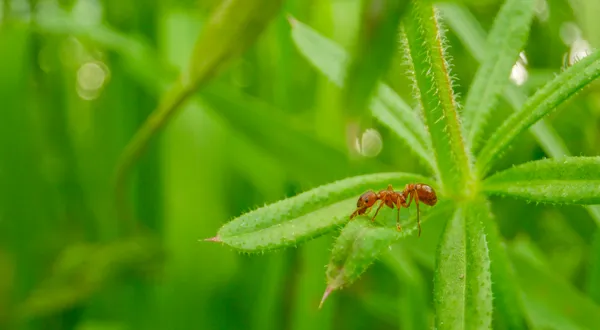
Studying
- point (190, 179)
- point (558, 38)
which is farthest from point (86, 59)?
point (558, 38)

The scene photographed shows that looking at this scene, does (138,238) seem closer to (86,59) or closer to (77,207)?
(77,207)

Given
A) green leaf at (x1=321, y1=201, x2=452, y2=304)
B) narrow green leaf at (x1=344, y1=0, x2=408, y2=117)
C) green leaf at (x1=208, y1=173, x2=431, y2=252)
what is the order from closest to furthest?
1. narrow green leaf at (x1=344, y1=0, x2=408, y2=117)
2. green leaf at (x1=321, y1=201, x2=452, y2=304)
3. green leaf at (x1=208, y1=173, x2=431, y2=252)

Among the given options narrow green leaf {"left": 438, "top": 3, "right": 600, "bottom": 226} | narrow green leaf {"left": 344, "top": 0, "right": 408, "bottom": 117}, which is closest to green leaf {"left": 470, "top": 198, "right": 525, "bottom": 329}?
narrow green leaf {"left": 344, "top": 0, "right": 408, "bottom": 117}

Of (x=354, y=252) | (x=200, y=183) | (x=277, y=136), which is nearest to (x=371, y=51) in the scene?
(x=354, y=252)

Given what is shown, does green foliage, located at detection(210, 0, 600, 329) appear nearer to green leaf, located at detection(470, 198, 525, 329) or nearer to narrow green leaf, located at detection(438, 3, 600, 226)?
green leaf, located at detection(470, 198, 525, 329)

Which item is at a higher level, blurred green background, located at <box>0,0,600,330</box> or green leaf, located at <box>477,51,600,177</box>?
blurred green background, located at <box>0,0,600,330</box>

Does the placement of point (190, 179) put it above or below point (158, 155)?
below
